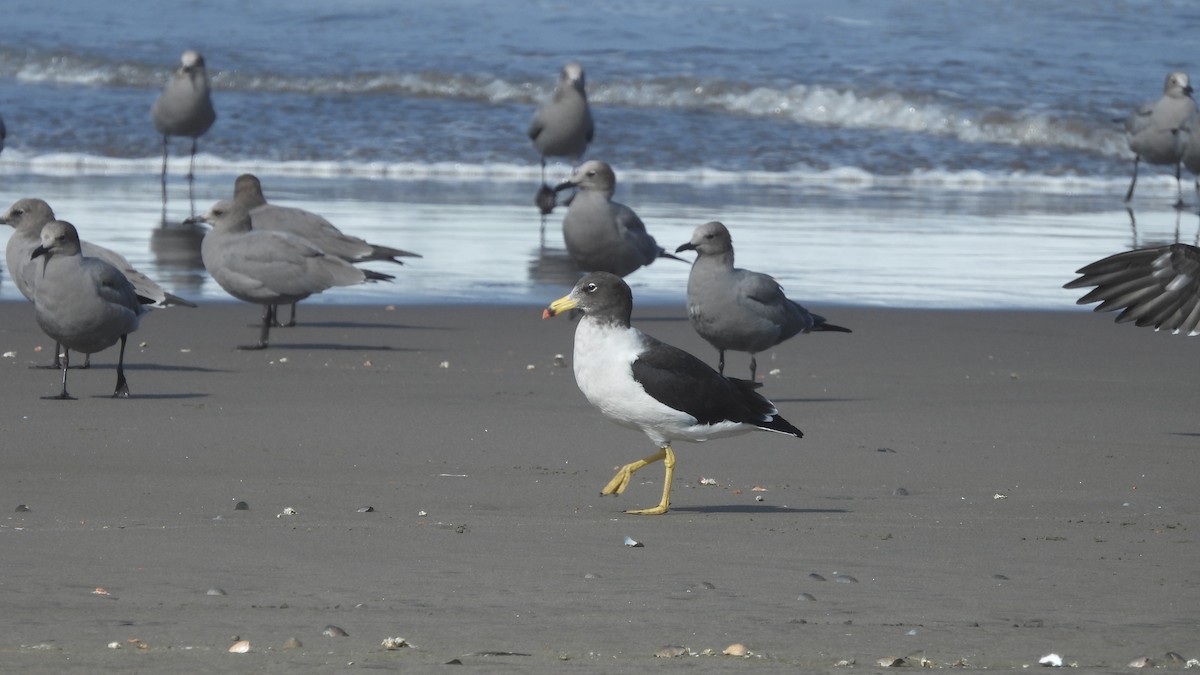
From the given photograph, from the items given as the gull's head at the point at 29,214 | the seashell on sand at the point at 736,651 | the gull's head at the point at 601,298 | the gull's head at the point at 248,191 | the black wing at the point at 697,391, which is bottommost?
the gull's head at the point at 248,191

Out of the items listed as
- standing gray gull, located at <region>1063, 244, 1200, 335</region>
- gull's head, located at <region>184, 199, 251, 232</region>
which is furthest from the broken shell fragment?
gull's head, located at <region>184, 199, 251, 232</region>

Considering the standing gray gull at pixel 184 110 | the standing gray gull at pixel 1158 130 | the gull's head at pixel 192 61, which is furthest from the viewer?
the gull's head at pixel 192 61

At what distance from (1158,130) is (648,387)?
48.8ft

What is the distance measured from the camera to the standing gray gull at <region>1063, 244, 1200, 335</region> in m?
7.26

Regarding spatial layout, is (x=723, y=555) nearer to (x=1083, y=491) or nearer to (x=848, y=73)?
(x=1083, y=491)

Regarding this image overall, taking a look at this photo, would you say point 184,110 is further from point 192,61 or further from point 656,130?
point 656,130

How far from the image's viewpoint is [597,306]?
20.8 ft

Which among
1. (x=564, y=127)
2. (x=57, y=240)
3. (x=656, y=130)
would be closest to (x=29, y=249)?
(x=57, y=240)

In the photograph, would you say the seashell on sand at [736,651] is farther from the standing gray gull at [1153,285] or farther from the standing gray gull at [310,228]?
the standing gray gull at [310,228]

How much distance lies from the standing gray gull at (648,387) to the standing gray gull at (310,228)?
5.08 meters

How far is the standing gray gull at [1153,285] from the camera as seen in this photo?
7.26 meters

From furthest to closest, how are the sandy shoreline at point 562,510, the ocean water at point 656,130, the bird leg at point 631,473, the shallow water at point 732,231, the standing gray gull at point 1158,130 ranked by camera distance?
the standing gray gull at point 1158,130 → the ocean water at point 656,130 → the shallow water at point 732,231 → the bird leg at point 631,473 → the sandy shoreline at point 562,510

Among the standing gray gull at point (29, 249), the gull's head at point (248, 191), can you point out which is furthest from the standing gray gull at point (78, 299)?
the gull's head at point (248, 191)

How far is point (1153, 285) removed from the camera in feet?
24.1
